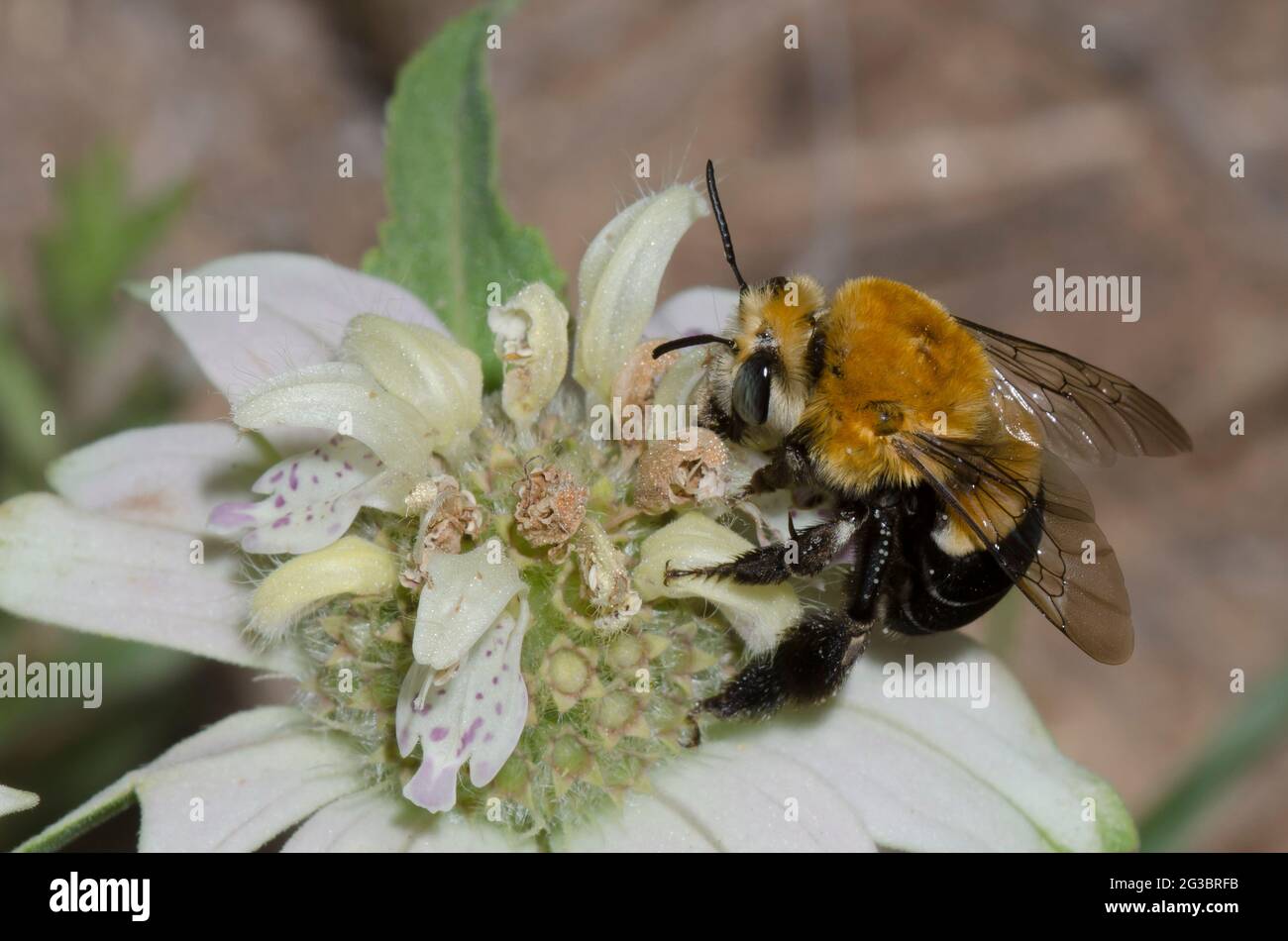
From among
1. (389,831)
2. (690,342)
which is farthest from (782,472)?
(389,831)

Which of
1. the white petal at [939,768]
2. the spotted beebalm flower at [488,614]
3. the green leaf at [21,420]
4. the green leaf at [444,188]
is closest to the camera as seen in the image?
the spotted beebalm flower at [488,614]

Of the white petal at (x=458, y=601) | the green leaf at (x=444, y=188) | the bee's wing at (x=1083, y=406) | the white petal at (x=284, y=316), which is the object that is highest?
the green leaf at (x=444, y=188)

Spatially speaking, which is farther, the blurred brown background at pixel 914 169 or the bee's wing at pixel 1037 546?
the blurred brown background at pixel 914 169

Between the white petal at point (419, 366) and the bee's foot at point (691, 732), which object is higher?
the white petal at point (419, 366)

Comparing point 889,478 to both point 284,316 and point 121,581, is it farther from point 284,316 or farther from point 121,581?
point 121,581

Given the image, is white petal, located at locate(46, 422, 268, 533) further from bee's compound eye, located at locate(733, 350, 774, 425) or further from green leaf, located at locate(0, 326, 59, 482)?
green leaf, located at locate(0, 326, 59, 482)

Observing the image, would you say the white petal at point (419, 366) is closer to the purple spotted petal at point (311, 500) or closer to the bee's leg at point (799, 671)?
the purple spotted petal at point (311, 500)

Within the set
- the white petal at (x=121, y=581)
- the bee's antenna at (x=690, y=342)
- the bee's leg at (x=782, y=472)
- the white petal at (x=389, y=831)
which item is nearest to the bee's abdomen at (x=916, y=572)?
the bee's leg at (x=782, y=472)
